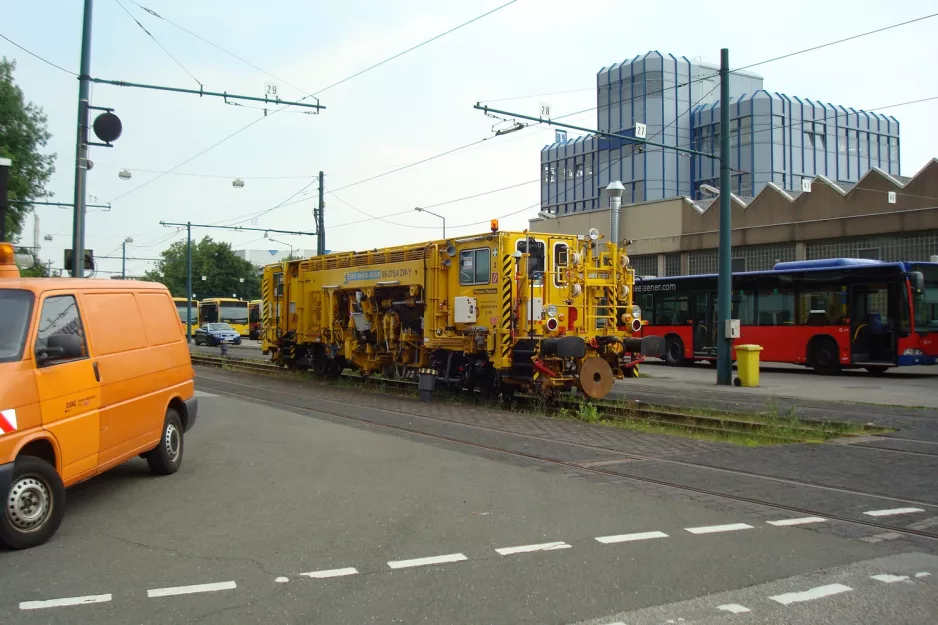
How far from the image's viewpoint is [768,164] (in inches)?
1909

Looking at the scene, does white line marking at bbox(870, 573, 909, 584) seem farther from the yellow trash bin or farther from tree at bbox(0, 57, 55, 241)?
tree at bbox(0, 57, 55, 241)

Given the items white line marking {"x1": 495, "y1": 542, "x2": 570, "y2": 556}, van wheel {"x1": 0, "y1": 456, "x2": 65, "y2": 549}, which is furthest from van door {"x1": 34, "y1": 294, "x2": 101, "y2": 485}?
white line marking {"x1": 495, "y1": 542, "x2": 570, "y2": 556}

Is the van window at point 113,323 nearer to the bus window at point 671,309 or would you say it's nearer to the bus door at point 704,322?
the bus door at point 704,322

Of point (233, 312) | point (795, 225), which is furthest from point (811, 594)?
point (233, 312)

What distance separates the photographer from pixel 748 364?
750 inches

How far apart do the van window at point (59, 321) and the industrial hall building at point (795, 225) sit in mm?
25195

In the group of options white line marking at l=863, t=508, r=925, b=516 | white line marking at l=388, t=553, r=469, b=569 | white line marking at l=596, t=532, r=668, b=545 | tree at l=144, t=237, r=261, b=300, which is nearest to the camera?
white line marking at l=388, t=553, r=469, b=569

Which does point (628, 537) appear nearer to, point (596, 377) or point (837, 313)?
point (596, 377)

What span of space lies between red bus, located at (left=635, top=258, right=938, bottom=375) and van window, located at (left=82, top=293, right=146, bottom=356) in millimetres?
16507

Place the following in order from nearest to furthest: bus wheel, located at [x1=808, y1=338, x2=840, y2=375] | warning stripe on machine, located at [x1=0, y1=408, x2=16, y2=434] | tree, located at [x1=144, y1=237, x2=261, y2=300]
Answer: warning stripe on machine, located at [x1=0, y1=408, x2=16, y2=434]
bus wheel, located at [x1=808, y1=338, x2=840, y2=375]
tree, located at [x1=144, y1=237, x2=261, y2=300]

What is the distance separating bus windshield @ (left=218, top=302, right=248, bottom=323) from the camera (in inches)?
2249

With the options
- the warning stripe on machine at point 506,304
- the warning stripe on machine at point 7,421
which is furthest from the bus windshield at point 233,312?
the warning stripe on machine at point 7,421

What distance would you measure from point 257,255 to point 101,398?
121 metres

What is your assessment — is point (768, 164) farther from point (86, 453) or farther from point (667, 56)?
point (86, 453)
